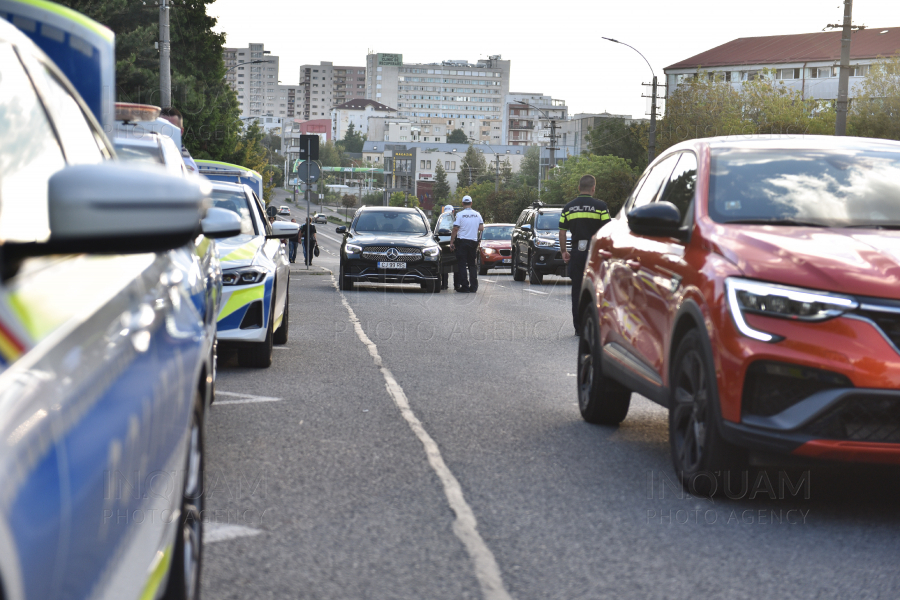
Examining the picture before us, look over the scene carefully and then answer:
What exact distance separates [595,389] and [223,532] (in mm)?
3031

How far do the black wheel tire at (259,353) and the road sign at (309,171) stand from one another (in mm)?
17891

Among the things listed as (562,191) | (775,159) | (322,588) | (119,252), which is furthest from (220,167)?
(562,191)

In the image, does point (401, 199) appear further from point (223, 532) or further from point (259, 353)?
point (223, 532)

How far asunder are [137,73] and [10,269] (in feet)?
142

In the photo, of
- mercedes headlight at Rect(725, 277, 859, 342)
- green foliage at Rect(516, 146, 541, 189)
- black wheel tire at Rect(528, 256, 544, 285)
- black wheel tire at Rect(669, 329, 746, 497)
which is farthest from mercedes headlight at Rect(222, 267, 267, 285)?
green foliage at Rect(516, 146, 541, 189)

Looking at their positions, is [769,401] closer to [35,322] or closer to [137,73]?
[35,322]

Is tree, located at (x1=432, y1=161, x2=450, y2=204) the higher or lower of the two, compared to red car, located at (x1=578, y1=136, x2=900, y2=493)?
lower

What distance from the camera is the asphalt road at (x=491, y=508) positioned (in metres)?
3.98

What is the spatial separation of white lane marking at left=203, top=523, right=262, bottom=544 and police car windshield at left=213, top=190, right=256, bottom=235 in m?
6.50

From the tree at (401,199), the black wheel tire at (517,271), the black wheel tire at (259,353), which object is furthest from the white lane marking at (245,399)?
the tree at (401,199)

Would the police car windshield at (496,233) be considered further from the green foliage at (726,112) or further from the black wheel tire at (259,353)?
the green foliage at (726,112)

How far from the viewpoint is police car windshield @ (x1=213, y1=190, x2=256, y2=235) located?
1099 centimetres

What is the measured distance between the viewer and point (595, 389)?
694cm

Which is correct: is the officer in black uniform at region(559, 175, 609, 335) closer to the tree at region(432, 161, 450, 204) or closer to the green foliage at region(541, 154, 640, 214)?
the green foliage at region(541, 154, 640, 214)
